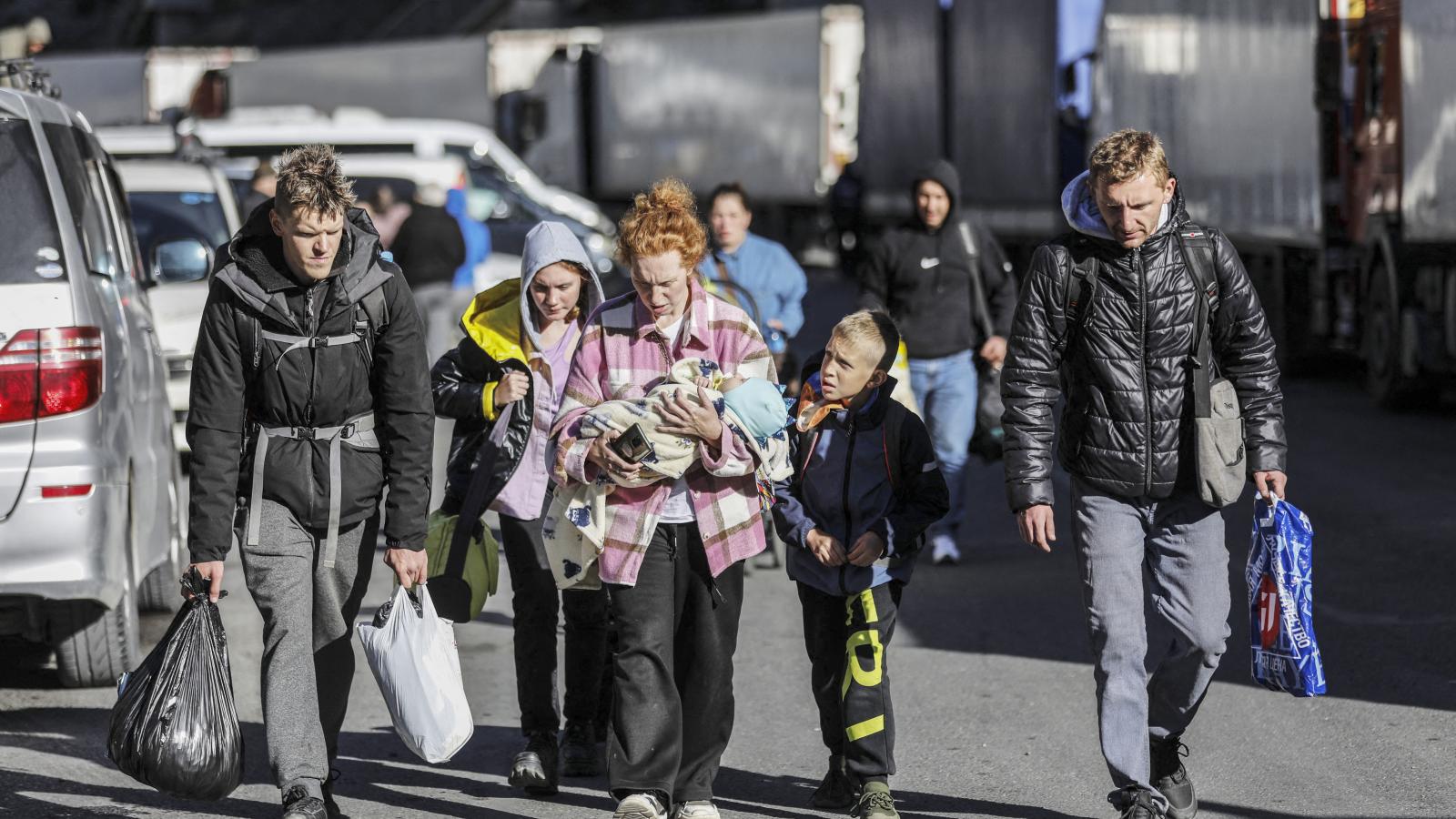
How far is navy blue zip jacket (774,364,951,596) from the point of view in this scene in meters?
5.73

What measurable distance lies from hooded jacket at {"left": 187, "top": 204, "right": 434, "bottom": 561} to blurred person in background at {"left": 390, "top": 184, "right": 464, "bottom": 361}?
8.98 metres

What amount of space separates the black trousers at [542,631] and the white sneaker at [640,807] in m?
0.83

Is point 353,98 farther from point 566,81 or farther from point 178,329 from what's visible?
point 178,329

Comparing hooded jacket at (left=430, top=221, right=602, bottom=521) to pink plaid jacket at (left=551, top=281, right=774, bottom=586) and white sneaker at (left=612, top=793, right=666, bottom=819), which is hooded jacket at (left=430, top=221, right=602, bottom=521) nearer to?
pink plaid jacket at (left=551, top=281, right=774, bottom=586)

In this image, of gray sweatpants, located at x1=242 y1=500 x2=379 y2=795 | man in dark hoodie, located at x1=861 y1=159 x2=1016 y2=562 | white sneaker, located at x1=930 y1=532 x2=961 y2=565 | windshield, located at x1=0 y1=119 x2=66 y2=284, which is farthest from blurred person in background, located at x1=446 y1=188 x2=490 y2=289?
gray sweatpants, located at x1=242 y1=500 x2=379 y2=795

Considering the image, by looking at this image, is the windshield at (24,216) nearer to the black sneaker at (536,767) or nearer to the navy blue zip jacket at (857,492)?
the black sneaker at (536,767)

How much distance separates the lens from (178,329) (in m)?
12.4

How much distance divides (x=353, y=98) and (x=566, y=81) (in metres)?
6.20

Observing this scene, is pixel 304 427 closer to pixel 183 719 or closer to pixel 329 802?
pixel 183 719

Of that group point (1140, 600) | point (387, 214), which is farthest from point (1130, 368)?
point (387, 214)

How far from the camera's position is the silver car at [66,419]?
655cm

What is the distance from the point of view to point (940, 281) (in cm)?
975

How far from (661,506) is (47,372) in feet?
7.29

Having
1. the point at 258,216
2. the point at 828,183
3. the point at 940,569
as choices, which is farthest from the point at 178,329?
the point at 828,183
